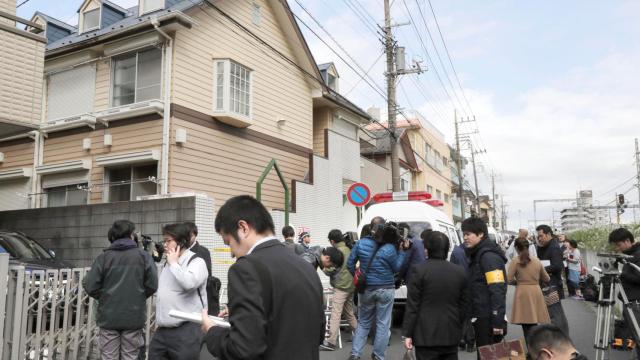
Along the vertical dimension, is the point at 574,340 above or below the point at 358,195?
below

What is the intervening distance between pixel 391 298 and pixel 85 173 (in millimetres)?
10367

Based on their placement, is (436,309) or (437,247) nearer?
(436,309)

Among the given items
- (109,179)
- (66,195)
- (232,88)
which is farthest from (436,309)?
(66,195)

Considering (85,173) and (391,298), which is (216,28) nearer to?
(85,173)

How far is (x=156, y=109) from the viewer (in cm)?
1270

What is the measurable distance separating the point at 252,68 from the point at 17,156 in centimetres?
770

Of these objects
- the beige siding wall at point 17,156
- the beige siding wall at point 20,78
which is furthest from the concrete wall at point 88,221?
the beige siding wall at point 20,78

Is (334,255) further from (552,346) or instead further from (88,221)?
(88,221)

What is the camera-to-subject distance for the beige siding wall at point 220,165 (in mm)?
12906

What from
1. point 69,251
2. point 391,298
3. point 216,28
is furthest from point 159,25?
point 391,298

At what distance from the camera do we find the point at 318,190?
1670 centimetres

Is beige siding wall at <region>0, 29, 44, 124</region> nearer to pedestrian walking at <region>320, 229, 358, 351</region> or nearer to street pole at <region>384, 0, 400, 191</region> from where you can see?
pedestrian walking at <region>320, 229, 358, 351</region>

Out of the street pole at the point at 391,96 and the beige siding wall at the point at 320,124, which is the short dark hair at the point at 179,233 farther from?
the beige siding wall at the point at 320,124

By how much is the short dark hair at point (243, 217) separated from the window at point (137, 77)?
11.3 m
